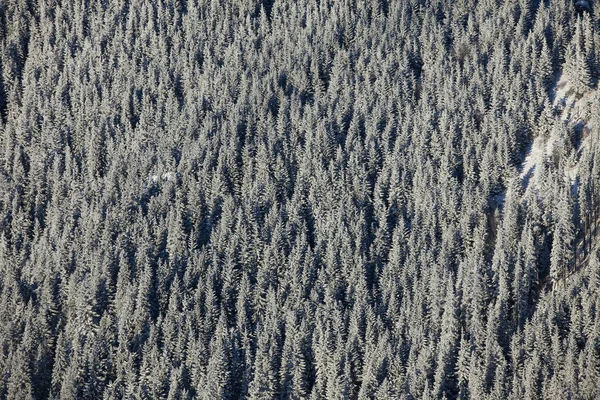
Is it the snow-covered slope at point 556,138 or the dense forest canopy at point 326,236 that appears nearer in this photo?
the dense forest canopy at point 326,236

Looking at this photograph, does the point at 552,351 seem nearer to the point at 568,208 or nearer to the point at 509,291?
the point at 509,291

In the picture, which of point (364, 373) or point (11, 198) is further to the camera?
point (11, 198)

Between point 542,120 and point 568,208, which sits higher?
point 542,120

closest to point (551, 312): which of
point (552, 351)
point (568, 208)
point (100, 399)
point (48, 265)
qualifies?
point (552, 351)

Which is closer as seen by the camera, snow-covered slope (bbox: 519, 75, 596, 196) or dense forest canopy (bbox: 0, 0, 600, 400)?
dense forest canopy (bbox: 0, 0, 600, 400)

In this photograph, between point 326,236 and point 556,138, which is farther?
point 556,138

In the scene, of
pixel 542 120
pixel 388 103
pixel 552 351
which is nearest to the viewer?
pixel 552 351

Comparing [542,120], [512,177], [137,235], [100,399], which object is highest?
[542,120]

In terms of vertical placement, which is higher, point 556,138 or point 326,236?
point 556,138
